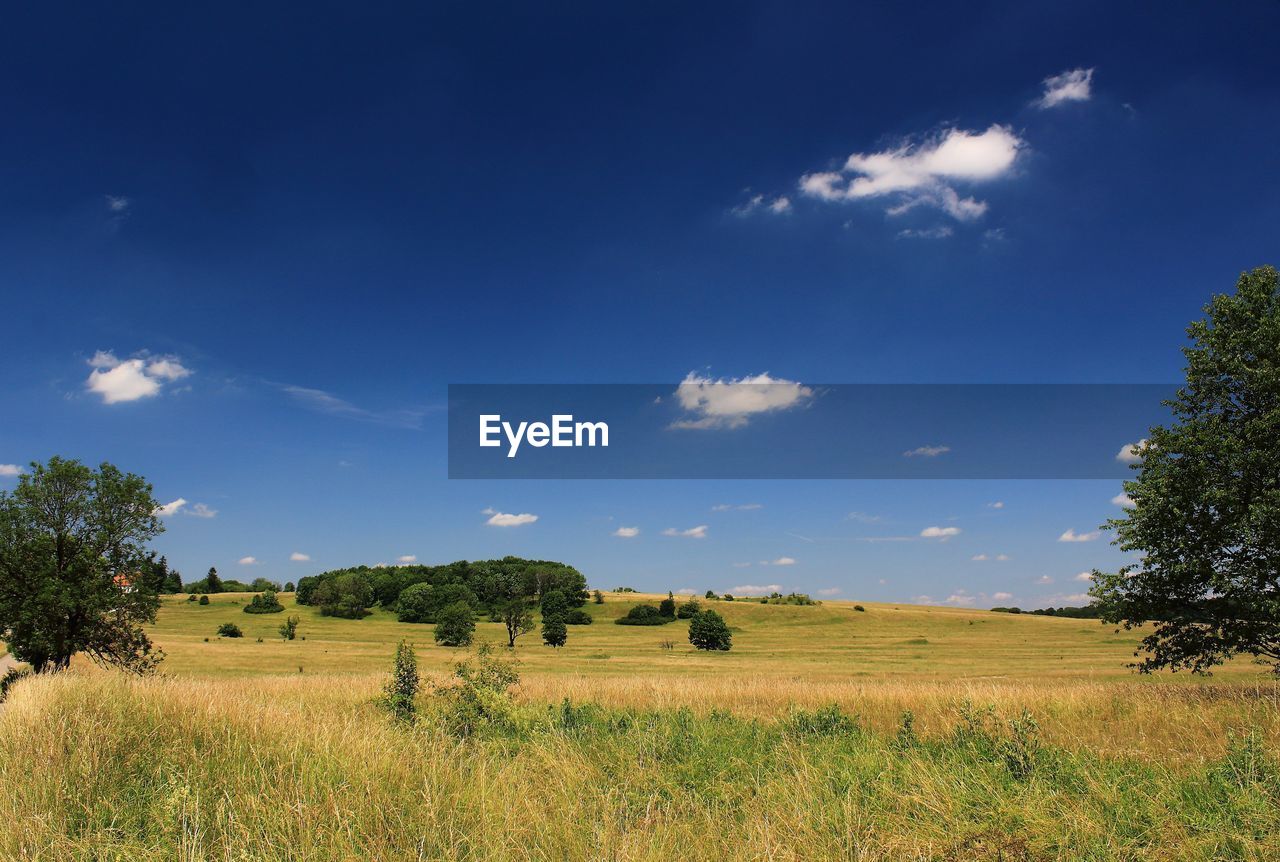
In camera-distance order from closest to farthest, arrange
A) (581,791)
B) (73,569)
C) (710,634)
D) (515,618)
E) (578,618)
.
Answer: (581,791)
(73,569)
(710,634)
(515,618)
(578,618)

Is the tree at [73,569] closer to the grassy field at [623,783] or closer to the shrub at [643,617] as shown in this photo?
the grassy field at [623,783]

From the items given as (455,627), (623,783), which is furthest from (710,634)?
(623,783)

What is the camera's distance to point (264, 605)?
128 m

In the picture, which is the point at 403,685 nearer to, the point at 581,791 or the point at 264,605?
the point at 581,791

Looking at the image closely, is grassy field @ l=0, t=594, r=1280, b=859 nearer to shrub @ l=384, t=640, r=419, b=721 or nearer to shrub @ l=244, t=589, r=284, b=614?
shrub @ l=384, t=640, r=419, b=721

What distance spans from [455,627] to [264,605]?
2640 inches

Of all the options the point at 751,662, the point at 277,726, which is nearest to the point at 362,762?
the point at 277,726

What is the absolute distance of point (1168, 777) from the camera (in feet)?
28.2

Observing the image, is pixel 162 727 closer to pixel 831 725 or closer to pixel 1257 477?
pixel 831 725

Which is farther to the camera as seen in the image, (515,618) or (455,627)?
(515,618)

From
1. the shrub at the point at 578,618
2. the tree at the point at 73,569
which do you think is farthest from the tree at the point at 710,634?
the tree at the point at 73,569

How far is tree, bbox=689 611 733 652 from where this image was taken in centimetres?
8081

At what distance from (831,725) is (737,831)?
741 cm

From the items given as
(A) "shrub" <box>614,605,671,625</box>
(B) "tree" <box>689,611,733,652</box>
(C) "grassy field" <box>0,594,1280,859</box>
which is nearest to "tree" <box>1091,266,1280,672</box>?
(C) "grassy field" <box>0,594,1280,859</box>
